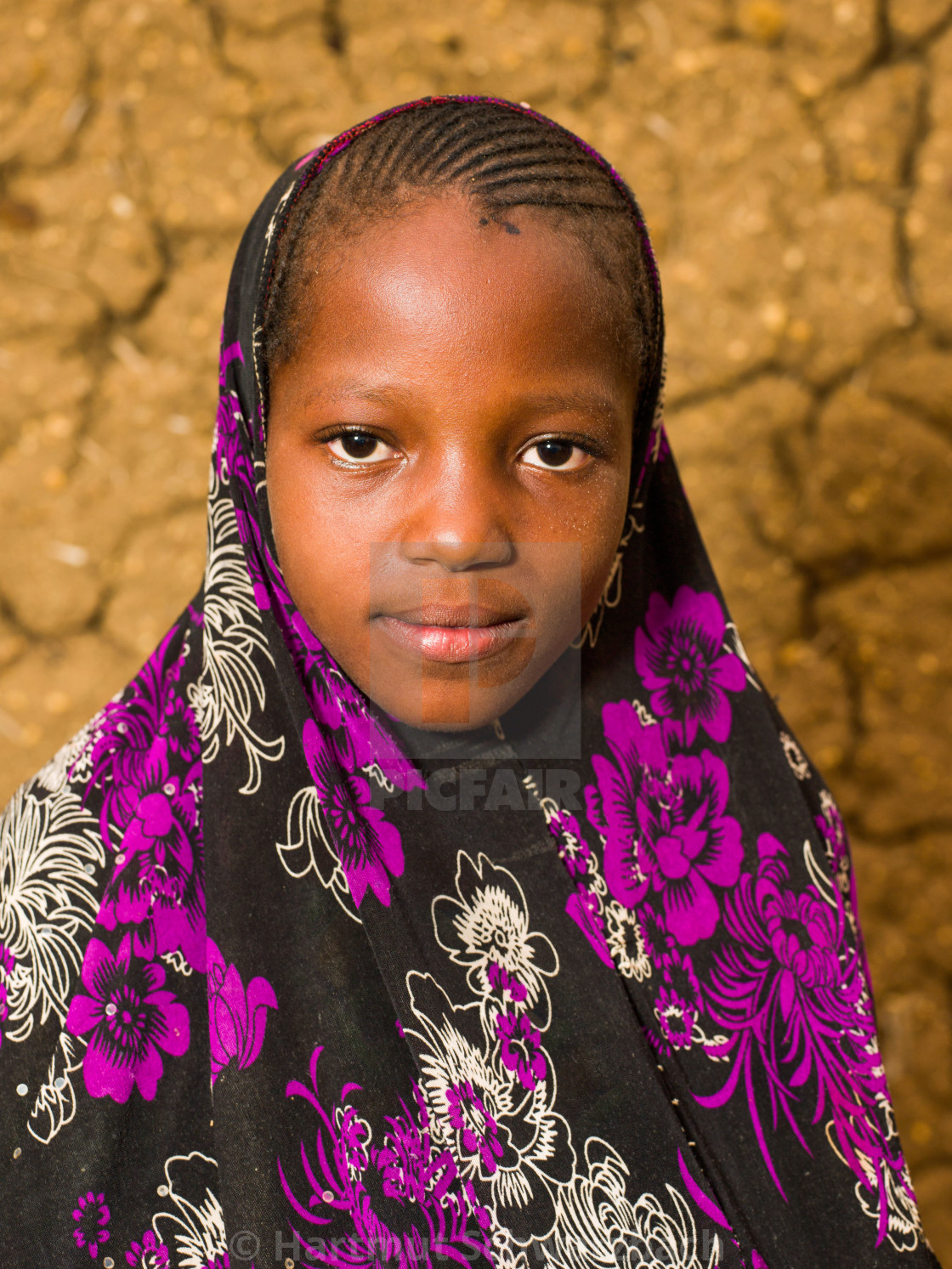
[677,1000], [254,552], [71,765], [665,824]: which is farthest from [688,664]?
[71,765]

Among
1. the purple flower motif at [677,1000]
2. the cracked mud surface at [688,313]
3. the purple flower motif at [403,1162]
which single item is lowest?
the purple flower motif at [403,1162]

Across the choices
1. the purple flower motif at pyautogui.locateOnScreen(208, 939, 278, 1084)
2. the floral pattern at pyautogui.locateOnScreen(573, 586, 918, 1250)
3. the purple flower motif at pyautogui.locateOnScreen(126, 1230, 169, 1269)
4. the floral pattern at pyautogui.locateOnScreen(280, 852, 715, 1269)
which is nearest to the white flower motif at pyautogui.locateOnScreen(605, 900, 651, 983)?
the floral pattern at pyautogui.locateOnScreen(573, 586, 918, 1250)

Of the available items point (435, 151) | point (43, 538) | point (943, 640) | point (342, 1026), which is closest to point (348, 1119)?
point (342, 1026)

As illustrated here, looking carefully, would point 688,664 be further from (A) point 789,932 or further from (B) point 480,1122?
(B) point 480,1122

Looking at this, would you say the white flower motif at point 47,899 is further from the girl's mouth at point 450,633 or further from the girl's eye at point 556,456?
the girl's eye at point 556,456

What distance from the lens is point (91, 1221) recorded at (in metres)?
0.66

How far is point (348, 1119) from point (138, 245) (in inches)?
48.0

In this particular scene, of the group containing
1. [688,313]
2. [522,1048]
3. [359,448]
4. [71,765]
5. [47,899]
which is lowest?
[522,1048]

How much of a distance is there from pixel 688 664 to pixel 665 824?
0.47 ft

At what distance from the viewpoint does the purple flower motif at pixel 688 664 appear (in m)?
0.84

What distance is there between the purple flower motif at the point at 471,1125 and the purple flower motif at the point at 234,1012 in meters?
0.13

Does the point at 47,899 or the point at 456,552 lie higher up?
the point at 456,552

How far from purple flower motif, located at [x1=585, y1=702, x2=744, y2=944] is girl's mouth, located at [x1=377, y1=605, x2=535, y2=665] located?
0.66 feet

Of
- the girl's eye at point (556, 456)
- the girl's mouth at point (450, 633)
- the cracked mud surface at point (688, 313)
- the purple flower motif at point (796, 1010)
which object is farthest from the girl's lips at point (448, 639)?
the cracked mud surface at point (688, 313)
